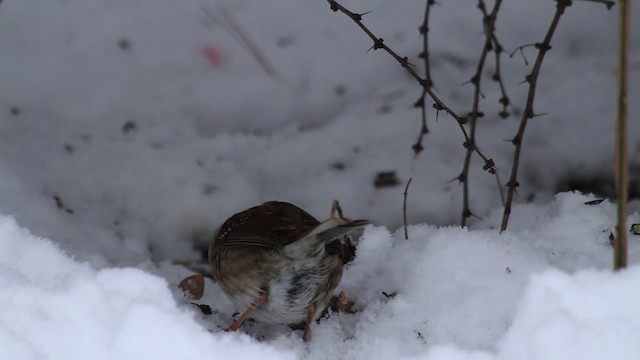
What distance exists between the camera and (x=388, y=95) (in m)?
3.10

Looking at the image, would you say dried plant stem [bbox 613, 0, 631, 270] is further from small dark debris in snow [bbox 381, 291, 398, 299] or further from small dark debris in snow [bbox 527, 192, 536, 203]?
small dark debris in snow [bbox 527, 192, 536, 203]

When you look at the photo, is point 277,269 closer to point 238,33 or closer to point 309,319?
point 309,319

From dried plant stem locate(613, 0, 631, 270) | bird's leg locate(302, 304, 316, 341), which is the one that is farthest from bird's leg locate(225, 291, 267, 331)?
dried plant stem locate(613, 0, 631, 270)

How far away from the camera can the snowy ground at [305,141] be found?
7.23ft

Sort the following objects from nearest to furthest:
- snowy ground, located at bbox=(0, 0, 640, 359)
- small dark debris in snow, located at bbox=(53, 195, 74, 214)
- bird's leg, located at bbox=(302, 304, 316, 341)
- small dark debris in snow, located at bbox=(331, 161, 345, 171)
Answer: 1. bird's leg, located at bbox=(302, 304, 316, 341)
2. snowy ground, located at bbox=(0, 0, 640, 359)
3. small dark debris in snow, located at bbox=(53, 195, 74, 214)
4. small dark debris in snow, located at bbox=(331, 161, 345, 171)

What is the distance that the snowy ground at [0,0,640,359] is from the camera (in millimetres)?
2203

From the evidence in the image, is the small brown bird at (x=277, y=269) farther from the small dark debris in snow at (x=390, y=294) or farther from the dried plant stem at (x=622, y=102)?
the dried plant stem at (x=622, y=102)

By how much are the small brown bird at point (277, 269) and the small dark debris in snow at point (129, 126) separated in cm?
102

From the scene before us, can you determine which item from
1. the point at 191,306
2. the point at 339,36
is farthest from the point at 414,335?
the point at 339,36

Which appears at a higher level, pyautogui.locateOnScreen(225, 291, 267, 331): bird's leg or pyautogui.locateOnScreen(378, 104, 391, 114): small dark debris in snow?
pyautogui.locateOnScreen(378, 104, 391, 114): small dark debris in snow

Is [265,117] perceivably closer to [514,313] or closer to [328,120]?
Result: [328,120]

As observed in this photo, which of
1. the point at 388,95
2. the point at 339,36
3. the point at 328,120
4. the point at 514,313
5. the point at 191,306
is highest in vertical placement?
the point at 339,36

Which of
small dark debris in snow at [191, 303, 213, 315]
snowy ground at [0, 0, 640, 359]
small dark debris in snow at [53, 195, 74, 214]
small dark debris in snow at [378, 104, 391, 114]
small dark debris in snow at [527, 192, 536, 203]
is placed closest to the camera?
snowy ground at [0, 0, 640, 359]

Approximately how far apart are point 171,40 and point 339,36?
0.84 metres
